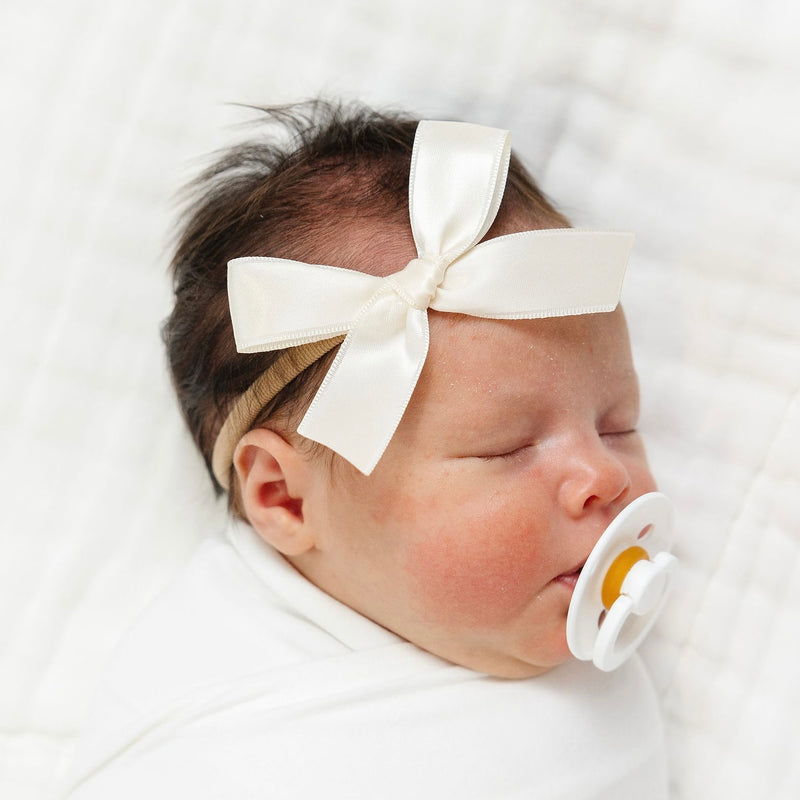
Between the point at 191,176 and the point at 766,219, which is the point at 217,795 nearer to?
the point at 191,176

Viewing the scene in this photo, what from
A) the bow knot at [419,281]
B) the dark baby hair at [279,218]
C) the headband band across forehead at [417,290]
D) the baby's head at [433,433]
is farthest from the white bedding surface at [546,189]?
the bow knot at [419,281]

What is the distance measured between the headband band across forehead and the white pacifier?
239 mm

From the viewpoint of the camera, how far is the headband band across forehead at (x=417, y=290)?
3.85ft

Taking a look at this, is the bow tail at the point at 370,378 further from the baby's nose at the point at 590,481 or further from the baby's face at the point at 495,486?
the baby's nose at the point at 590,481

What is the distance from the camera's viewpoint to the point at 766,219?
4.84 ft

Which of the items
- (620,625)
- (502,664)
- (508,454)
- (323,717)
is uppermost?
(508,454)

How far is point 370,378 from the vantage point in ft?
3.85

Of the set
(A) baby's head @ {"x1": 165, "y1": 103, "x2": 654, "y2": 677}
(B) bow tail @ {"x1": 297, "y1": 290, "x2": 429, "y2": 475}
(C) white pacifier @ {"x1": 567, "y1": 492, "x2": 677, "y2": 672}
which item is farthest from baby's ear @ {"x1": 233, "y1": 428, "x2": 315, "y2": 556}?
(C) white pacifier @ {"x1": 567, "y1": 492, "x2": 677, "y2": 672}

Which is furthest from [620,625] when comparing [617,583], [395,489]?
[395,489]

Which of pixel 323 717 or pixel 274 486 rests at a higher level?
pixel 274 486

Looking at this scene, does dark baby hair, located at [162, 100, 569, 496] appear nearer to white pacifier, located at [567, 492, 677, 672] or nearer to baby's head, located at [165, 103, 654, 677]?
baby's head, located at [165, 103, 654, 677]

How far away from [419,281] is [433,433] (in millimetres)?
168

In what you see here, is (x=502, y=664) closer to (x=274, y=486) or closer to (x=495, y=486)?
(x=495, y=486)

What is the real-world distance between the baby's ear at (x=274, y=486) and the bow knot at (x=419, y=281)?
0.79 ft
